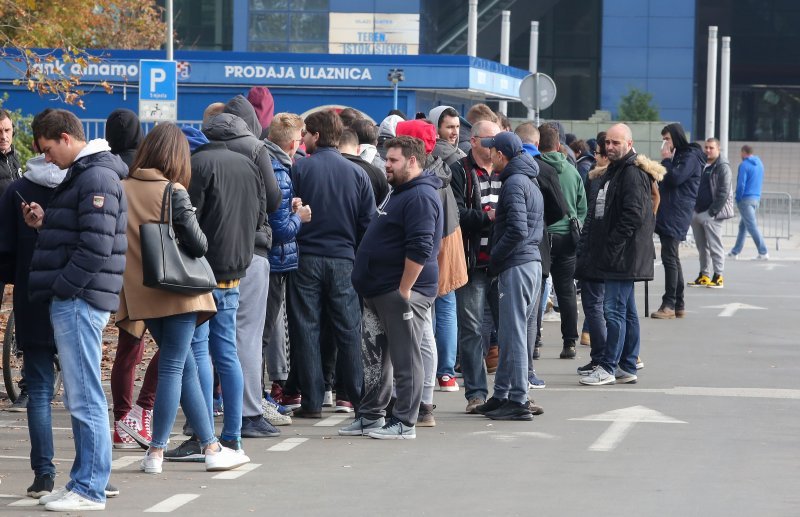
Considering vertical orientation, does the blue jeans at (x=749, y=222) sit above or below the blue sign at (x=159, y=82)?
below

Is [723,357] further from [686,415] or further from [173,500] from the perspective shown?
[173,500]

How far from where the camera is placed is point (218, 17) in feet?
193

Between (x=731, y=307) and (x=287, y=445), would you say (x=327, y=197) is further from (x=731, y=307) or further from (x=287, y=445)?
(x=731, y=307)

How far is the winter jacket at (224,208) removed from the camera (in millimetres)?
8422

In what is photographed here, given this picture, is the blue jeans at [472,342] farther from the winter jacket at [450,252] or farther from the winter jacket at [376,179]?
the winter jacket at [376,179]

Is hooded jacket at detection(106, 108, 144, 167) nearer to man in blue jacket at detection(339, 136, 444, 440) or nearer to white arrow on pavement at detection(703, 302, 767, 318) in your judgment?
man in blue jacket at detection(339, 136, 444, 440)

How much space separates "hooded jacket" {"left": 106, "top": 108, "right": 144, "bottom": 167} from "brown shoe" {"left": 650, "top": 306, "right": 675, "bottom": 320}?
887 centimetres

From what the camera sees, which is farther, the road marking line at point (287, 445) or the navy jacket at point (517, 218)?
the navy jacket at point (517, 218)

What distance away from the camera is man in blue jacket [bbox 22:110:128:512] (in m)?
7.00

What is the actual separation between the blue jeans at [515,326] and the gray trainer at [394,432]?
1.06m

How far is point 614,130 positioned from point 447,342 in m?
2.10

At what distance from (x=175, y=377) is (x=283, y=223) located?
2013mm

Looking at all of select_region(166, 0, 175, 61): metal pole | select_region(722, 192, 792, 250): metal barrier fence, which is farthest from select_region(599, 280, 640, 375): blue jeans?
select_region(722, 192, 792, 250): metal barrier fence

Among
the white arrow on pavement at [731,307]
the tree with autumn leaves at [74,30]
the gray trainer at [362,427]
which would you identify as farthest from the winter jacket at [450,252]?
the white arrow on pavement at [731,307]
